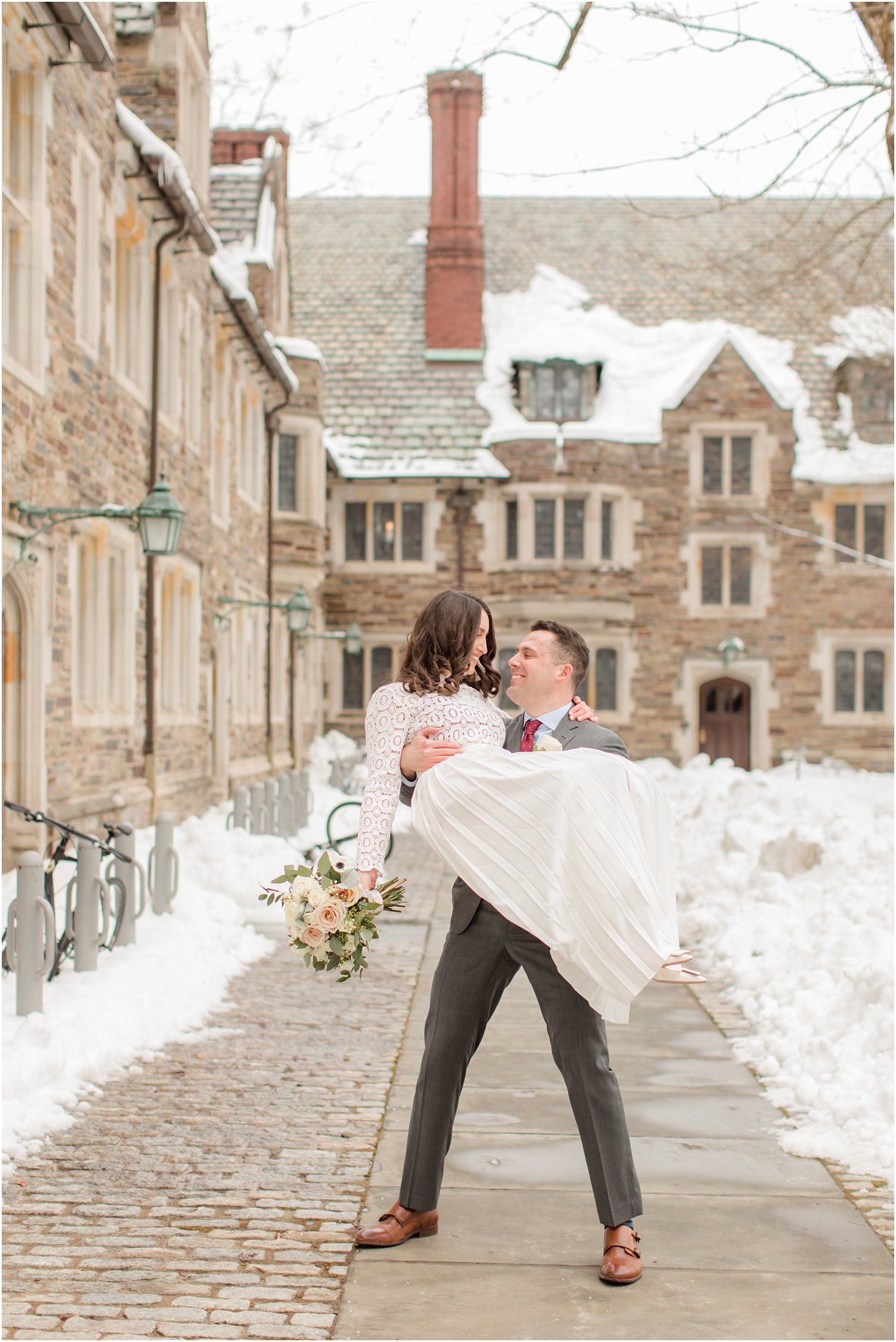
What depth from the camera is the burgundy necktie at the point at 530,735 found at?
13.3 ft

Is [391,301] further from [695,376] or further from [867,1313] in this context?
[867,1313]

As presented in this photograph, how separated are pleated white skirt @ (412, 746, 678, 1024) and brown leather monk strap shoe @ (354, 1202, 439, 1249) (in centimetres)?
92

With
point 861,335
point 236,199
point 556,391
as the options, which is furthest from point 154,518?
point 556,391

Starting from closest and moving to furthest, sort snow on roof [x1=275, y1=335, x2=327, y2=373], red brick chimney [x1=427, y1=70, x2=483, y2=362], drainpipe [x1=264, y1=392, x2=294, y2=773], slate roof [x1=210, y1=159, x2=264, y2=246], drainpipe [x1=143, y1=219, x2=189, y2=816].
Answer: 1. drainpipe [x1=143, y1=219, x2=189, y2=816]
2. drainpipe [x1=264, y1=392, x2=294, y2=773]
3. slate roof [x1=210, y1=159, x2=264, y2=246]
4. snow on roof [x1=275, y1=335, x2=327, y2=373]
5. red brick chimney [x1=427, y1=70, x2=483, y2=362]

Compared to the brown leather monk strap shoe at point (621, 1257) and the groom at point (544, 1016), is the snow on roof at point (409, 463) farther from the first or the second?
the brown leather monk strap shoe at point (621, 1257)

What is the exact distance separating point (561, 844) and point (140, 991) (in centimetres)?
382

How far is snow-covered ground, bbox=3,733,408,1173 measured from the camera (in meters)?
5.24

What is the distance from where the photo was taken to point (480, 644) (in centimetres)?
397

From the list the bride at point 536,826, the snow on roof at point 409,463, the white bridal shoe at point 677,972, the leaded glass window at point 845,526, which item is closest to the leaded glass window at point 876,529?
the leaded glass window at point 845,526

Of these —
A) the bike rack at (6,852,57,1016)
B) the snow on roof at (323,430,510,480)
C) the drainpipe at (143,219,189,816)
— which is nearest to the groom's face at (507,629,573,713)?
the bike rack at (6,852,57,1016)

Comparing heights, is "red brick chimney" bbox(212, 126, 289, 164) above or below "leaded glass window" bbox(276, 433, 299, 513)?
above

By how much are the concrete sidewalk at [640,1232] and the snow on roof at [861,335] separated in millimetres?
14444

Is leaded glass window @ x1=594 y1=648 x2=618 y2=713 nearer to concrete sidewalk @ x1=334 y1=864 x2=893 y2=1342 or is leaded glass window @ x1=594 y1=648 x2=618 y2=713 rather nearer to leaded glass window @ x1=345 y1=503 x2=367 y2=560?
leaded glass window @ x1=345 y1=503 x2=367 y2=560

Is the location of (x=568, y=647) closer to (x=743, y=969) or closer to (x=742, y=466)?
(x=743, y=969)
